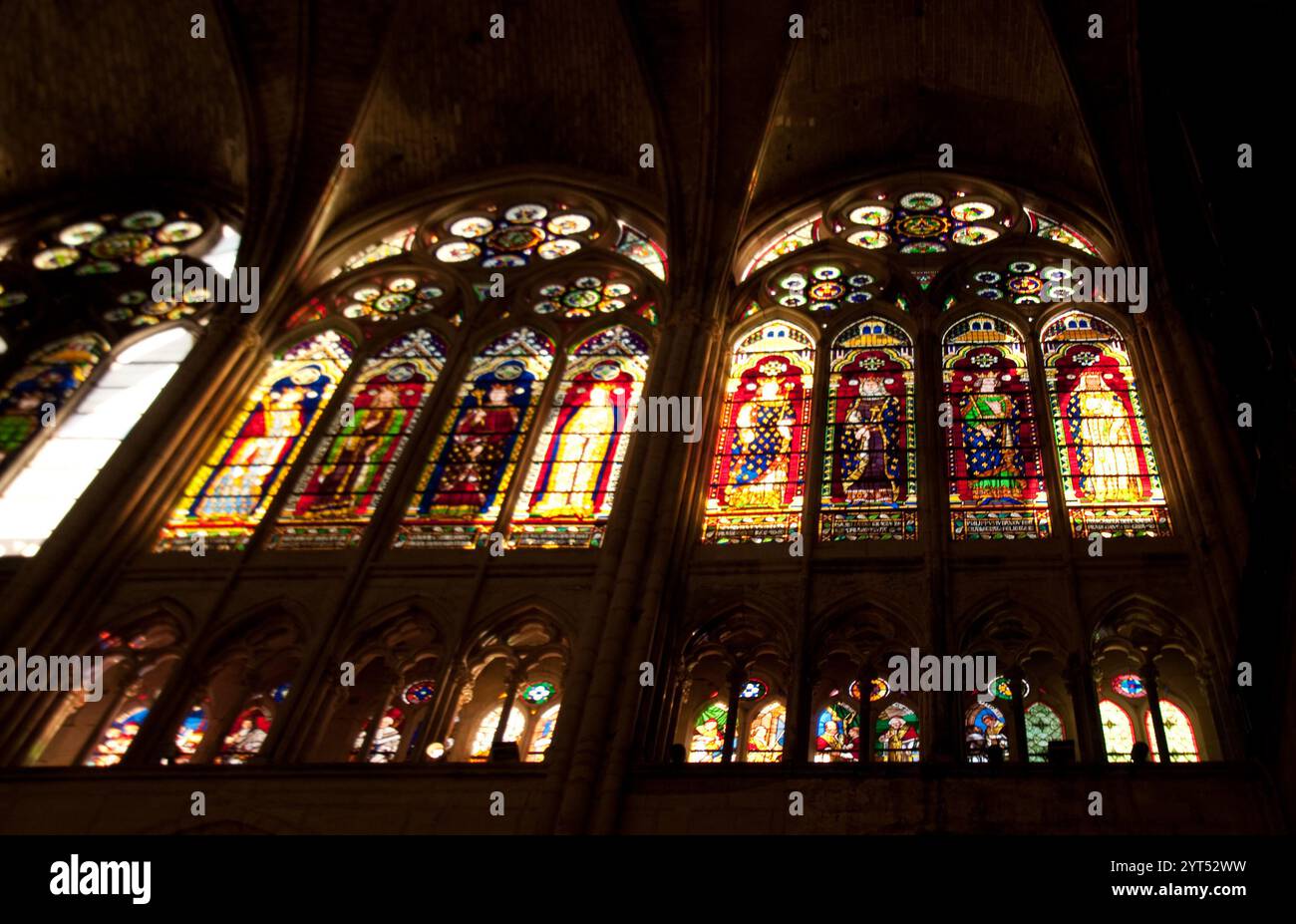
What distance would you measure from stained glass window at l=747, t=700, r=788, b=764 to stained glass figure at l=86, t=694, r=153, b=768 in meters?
4.58

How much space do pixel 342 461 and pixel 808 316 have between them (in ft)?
16.4

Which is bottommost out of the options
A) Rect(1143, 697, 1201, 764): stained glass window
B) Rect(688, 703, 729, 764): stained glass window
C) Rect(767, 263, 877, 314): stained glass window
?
Rect(688, 703, 729, 764): stained glass window

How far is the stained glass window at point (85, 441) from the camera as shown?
12414mm

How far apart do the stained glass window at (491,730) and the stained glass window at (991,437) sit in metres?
3.83

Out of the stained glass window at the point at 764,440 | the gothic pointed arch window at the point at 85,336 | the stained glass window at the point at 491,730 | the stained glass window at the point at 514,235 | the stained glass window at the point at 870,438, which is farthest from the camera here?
the stained glass window at the point at 514,235

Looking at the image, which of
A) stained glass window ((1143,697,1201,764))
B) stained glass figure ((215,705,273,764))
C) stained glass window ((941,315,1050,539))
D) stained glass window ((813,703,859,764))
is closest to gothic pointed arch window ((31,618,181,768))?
stained glass figure ((215,705,273,764))

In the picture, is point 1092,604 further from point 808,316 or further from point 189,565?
point 189,565

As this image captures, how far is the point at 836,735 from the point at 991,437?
Answer: 3.78 metres

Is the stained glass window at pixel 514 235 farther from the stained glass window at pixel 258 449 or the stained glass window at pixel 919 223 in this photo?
the stained glass window at pixel 919 223

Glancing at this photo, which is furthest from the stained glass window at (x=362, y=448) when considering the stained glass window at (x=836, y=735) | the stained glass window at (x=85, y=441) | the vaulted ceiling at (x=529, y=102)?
the stained glass window at (x=836, y=735)

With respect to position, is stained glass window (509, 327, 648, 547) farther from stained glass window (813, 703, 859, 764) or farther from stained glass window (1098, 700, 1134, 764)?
stained glass window (1098, 700, 1134, 764)

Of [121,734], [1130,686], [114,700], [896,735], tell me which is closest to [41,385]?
[114,700]

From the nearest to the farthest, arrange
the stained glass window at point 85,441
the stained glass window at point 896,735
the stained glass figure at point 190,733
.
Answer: the stained glass window at point 896,735
the stained glass figure at point 190,733
the stained glass window at point 85,441

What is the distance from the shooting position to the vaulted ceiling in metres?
15.4
